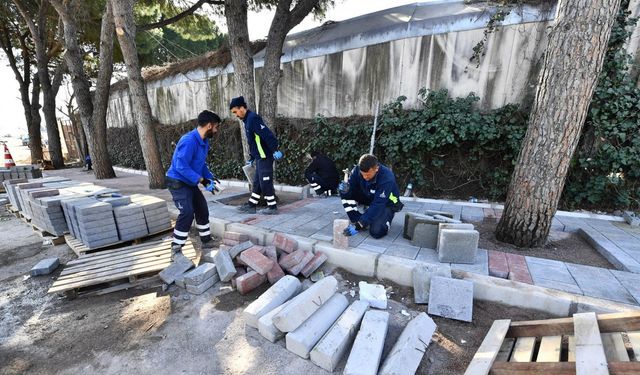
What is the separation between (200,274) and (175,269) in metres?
0.36

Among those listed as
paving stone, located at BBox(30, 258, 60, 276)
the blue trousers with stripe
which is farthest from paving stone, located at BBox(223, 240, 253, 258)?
paving stone, located at BBox(30, 258, 60, 276)

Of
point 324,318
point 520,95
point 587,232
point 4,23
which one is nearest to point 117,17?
point 324,318

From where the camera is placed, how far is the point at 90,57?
13914 millimetres

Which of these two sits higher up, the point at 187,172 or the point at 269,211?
the point at 187,172

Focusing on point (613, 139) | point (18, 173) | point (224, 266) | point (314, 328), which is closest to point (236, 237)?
point (224, 266)

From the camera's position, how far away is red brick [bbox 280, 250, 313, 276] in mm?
3203

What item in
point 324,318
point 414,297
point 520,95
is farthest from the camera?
point 520,95

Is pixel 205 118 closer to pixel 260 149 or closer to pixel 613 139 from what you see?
pixel 260 149

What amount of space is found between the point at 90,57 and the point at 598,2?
18.6m

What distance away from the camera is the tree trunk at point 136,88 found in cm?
601

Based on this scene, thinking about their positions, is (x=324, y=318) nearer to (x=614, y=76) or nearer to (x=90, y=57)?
(x=614, y=76)

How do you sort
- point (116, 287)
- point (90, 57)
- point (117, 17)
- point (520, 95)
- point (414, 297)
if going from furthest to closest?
1. point (90, 57)
2. point (117, 17)
3. point (520, 95)
4. point (116, 287)
5. point (414, 297)

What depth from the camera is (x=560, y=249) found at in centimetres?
353

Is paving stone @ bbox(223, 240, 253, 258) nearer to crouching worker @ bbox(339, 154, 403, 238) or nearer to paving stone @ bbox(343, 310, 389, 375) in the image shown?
crouching worker @ bbox(339, 154, 403, 238)
